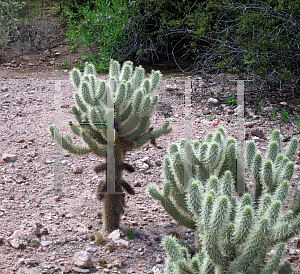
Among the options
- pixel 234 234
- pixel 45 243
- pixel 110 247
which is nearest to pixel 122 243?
pixel 110 247

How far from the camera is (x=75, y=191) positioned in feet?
11.5

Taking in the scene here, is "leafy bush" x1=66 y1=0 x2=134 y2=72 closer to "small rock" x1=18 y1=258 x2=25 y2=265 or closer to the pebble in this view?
the pebble

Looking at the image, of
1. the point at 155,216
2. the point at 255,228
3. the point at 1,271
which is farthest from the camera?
the point at 155,216

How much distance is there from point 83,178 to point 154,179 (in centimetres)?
70

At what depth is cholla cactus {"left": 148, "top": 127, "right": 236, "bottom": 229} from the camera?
2.42m

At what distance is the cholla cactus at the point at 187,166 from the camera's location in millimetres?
2418

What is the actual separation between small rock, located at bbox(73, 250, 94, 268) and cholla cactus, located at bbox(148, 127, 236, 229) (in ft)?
2.07

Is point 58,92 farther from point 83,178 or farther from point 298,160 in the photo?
point 298,160

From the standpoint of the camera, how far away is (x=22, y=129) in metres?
4.53

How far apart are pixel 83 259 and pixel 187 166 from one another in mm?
926

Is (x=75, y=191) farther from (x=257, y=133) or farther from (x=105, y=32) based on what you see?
(x=105, y=32)

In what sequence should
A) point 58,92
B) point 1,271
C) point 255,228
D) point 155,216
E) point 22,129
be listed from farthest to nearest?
point 58,92 < point 22,129 < point 155,216 < point 1,271 < point 255,228

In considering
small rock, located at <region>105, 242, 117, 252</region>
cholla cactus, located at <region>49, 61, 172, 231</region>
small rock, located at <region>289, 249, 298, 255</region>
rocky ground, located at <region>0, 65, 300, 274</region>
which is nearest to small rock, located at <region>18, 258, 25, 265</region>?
rocky ground, located at <region>0, 65, 300, 274</region>

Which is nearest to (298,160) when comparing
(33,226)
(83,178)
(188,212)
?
(188,212)
